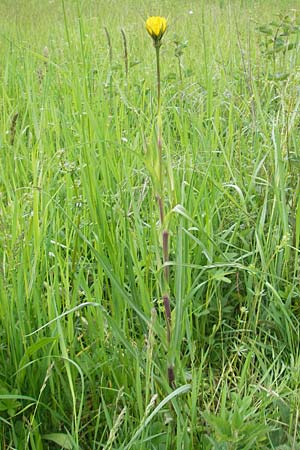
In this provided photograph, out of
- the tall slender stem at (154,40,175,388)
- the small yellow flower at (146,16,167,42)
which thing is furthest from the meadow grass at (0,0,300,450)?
the small yellow flower at (146,16,167,42)

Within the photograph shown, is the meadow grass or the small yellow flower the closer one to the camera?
the small yellow flower

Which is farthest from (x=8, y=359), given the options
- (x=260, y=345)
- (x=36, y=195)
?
(x=260, y=345)

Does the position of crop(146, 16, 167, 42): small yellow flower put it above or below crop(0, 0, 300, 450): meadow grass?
above

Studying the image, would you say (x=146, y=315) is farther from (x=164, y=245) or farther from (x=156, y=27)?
(x=156, y=27)

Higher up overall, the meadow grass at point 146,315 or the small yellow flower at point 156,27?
the small yellow flower at point 156,27

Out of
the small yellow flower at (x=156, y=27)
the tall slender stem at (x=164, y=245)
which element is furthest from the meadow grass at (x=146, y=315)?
the small yellow flower at (x=156, y=27)

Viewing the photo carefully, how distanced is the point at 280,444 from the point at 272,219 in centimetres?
63

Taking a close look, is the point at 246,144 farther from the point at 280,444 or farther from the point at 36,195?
the point at 280,444

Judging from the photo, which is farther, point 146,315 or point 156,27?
point 146,315

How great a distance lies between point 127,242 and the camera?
1340mm

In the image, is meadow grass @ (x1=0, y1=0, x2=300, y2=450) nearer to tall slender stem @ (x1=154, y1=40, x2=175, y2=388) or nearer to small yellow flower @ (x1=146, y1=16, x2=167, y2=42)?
tall slender stem @ (x1=154, y1=40, x2=175, y2=388)

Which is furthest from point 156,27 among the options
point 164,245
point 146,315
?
point 146,315

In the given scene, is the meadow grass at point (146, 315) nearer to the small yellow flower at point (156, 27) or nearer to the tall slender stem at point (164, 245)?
the tall slender stem at point (164, 245)

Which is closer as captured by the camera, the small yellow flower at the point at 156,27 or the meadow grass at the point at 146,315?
the small yellow flower at the point at 156,27
